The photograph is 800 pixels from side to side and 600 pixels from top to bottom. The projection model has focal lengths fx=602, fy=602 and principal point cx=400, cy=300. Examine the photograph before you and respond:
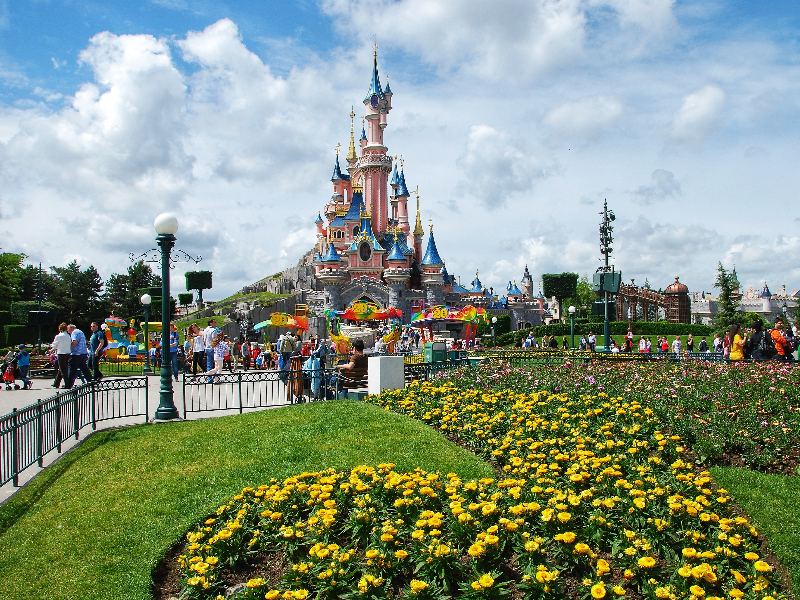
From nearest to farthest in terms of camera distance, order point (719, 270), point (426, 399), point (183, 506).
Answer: point (183, 506), point (426, 399), point (719, 270)

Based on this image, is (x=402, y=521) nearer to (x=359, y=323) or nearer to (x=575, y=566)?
(x=575, y=566)

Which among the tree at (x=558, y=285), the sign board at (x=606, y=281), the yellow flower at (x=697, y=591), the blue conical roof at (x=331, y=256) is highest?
the blue conical roof at (x=331, y=256)

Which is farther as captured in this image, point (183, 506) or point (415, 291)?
point (415, 291)

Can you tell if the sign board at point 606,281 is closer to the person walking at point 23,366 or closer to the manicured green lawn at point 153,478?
the manicured green lawn at point 153,478

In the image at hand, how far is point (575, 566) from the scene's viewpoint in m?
4.65

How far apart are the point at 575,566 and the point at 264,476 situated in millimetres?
3968

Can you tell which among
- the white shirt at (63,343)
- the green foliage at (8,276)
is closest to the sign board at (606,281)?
the white shirt at (63,343)

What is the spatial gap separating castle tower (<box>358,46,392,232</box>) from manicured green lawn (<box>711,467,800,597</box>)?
59393 millimetres

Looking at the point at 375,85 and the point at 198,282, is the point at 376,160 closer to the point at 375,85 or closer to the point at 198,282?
the point at 375,85

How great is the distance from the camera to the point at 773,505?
5887 millimetres

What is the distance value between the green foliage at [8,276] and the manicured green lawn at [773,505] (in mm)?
50995

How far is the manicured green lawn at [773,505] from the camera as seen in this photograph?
197 inches

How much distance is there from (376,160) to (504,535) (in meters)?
62.2

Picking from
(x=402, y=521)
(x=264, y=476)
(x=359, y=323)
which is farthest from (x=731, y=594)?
(x=359, y=323)
